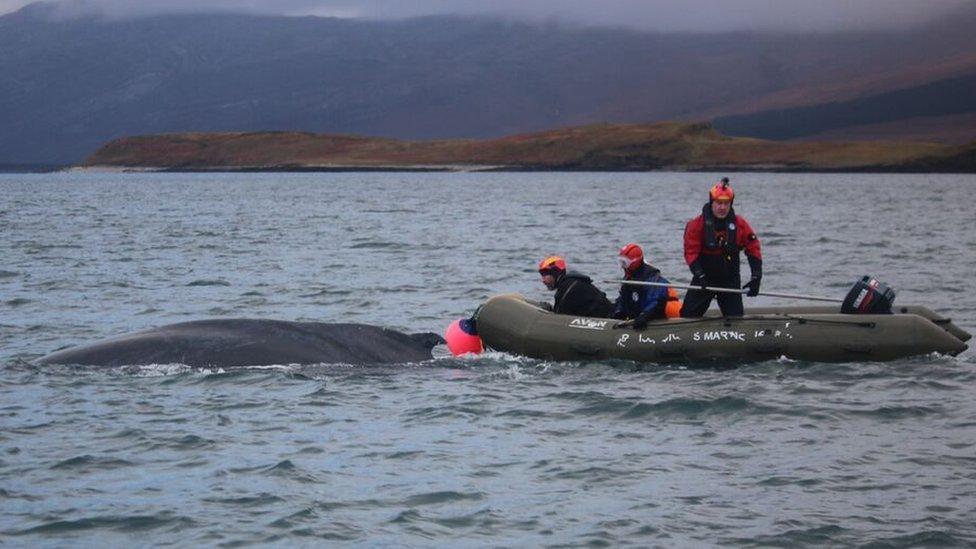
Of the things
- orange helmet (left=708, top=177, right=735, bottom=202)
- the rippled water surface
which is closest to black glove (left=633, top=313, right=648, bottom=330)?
the rippled water surface

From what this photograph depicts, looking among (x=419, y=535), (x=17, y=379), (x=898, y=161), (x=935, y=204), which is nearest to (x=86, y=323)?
(x=17, y=379)

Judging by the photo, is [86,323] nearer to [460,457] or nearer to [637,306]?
[637,306]

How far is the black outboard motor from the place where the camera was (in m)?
17.8

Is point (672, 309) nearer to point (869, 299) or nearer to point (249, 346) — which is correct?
point (869, 299)

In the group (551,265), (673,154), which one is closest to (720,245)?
(551,265)

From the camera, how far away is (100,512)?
37.4 feet

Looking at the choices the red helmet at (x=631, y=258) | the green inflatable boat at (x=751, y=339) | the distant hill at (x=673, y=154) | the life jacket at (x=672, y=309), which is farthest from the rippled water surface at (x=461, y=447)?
the distant hill at (x=673, y=154)

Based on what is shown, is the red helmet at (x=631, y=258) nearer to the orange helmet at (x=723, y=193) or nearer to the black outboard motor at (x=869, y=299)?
the orange helmet at (x=723, y=193)

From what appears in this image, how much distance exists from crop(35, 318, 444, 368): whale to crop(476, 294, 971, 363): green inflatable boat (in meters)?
1.76

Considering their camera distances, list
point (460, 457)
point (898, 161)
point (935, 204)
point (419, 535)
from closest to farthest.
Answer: point (419, 535) < point (460, 457) < point (935, 204) < point (898, 161)

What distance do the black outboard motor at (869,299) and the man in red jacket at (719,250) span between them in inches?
49.2

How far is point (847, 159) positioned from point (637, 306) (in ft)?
542

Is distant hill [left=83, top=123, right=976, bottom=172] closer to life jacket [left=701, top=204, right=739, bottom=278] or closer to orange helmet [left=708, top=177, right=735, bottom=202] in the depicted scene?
life jacket [left=701, top=204, right=739, bottom=278]

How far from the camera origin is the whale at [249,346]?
55.2 feet
